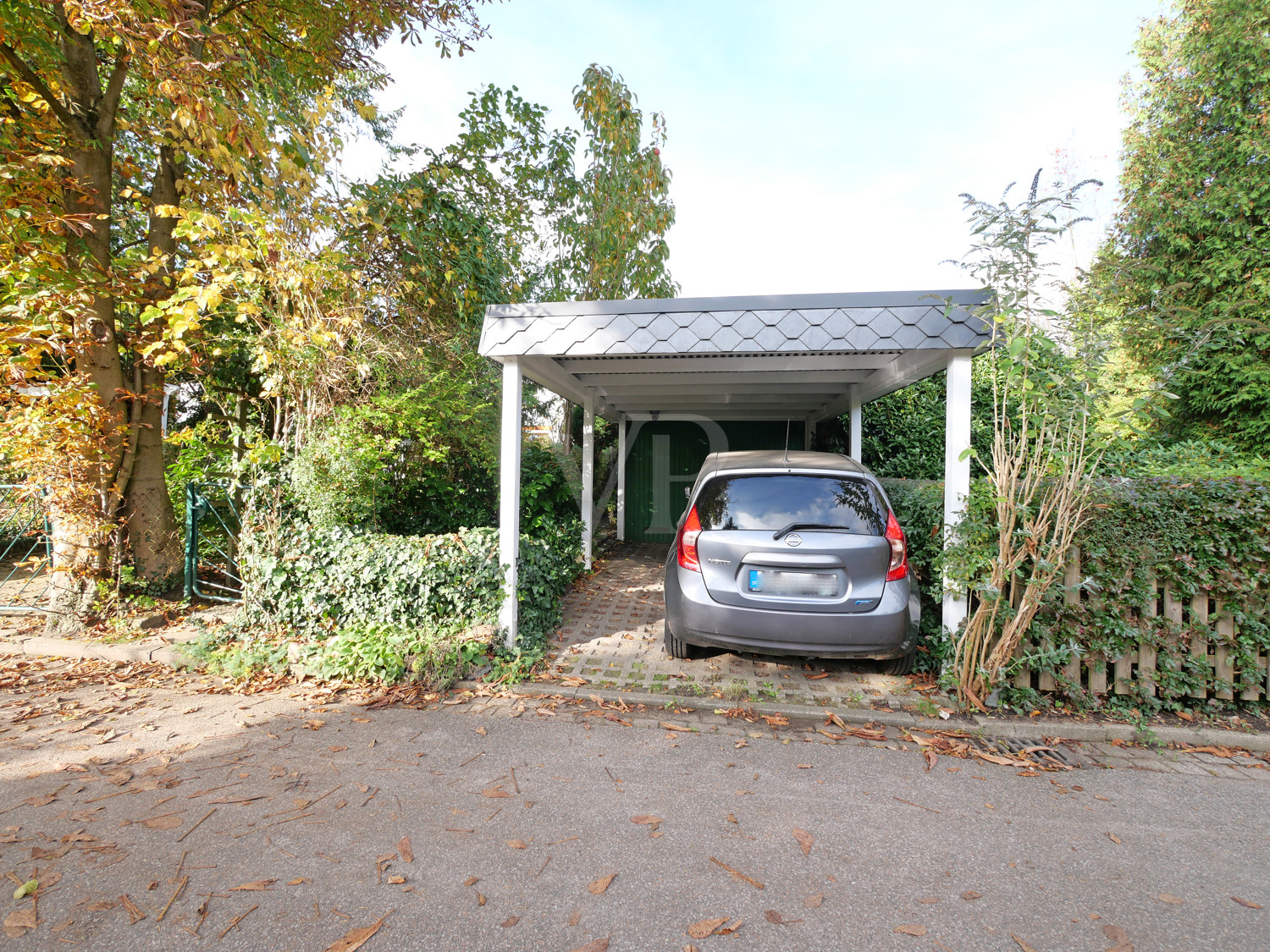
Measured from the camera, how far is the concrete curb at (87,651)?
4.67 meters

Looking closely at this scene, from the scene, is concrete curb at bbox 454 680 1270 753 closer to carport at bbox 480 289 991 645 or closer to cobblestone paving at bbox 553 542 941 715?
cobblestone paving at bbox 553 542 941 715

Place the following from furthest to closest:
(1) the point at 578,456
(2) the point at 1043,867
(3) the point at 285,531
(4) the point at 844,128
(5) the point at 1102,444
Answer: (1) the point at 578,456, (4) the point at 844,128, (3) the point at 285,531, (5) the point at 1102,444, (2) the point at 1043,867

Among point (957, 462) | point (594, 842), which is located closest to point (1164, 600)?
point (957, 462)

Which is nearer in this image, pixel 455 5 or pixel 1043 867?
pixel 1043 867

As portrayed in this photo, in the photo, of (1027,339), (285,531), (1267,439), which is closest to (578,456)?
(285,531)

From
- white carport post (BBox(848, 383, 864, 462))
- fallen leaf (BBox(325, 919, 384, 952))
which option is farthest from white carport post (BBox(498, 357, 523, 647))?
white carport post (BBox(848, 383, 864, 462))

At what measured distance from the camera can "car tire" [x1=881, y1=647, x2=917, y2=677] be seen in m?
4.24

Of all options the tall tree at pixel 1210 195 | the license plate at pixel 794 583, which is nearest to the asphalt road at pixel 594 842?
the license plate at pixel 794 583

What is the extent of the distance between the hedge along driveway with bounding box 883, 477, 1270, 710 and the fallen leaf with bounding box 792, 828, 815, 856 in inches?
82.8

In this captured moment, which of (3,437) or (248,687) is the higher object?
(3,437)

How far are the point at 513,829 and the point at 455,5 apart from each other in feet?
27.2

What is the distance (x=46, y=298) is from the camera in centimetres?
461

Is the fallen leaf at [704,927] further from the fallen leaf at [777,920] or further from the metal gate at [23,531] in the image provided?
the metal gate at [23,531]

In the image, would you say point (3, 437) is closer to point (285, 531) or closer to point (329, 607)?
point (285, 531)
